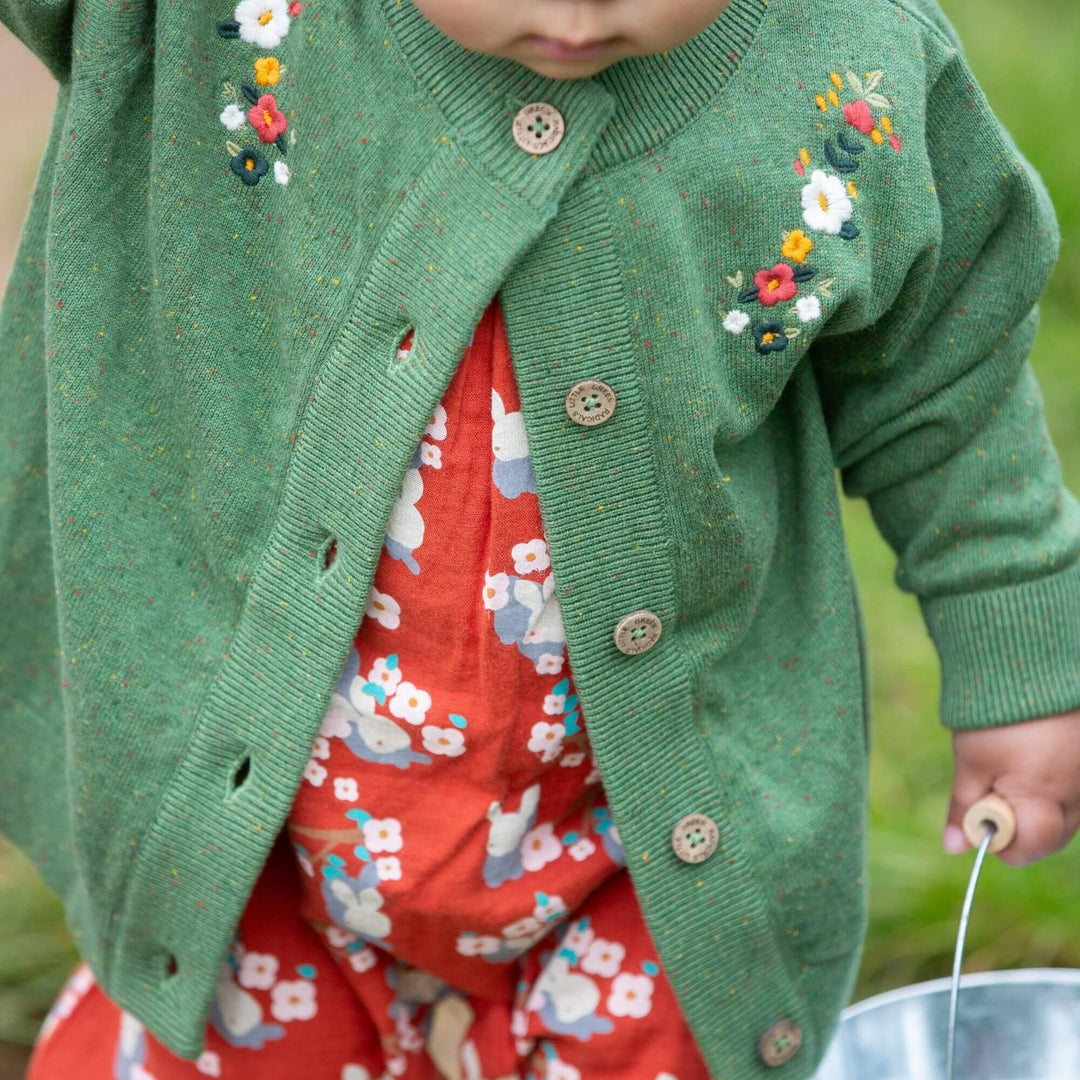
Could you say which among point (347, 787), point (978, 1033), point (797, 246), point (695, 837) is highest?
point (797, 246)

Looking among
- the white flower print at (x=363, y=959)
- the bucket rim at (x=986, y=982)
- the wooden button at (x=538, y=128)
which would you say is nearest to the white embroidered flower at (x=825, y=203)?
the wooden button at (x=538, y=128)

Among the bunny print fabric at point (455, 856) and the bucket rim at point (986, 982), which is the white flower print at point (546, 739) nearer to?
the bunny print fabric at point (455, 856)

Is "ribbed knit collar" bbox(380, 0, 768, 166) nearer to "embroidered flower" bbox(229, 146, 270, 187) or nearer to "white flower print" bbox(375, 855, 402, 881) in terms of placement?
"embroidered flower" bbox(229, 146, 270, 187)

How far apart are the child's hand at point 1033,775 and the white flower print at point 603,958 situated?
0.34 metres

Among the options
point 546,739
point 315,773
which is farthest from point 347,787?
point 546,739

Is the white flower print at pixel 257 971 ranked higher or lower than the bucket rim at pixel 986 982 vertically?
higher

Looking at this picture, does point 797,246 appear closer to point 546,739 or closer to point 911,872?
point 546,739

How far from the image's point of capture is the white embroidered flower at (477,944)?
1.31m

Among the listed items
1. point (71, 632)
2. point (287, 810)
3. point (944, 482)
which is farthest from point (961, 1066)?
point (71, 632)

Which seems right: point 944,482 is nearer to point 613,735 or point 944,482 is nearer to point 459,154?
point 613,735

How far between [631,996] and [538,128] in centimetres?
73

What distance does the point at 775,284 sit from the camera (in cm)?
111

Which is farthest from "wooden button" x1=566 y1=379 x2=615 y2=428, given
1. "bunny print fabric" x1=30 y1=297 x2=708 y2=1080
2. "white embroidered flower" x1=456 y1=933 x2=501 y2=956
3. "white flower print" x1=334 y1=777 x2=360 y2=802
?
"white embroidered flower" x1=456 y1=933 x2=501 y2=956

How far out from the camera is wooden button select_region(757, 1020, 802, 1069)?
4.28 ft
